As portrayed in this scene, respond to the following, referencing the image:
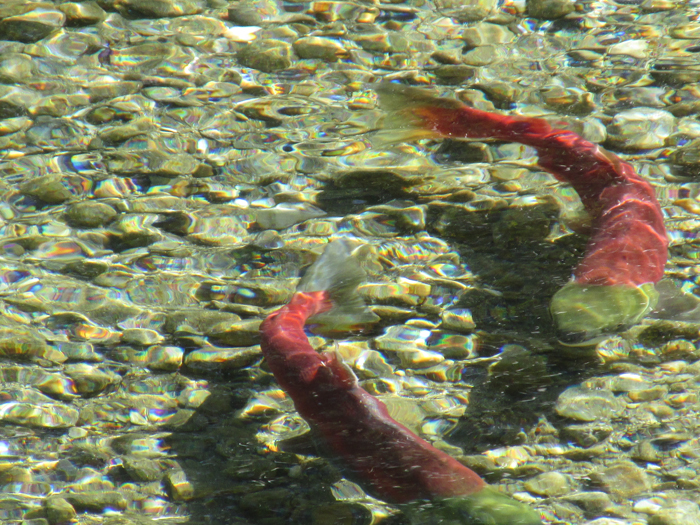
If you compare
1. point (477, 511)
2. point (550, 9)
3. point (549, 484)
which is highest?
point (550, 9)

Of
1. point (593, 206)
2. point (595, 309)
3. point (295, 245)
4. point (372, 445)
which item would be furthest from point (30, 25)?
point (595, 309)

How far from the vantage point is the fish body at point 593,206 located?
3029 millimetres

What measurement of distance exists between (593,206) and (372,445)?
2.04 m

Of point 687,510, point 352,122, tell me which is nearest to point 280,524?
point 687,510

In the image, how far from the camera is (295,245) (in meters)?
3.88

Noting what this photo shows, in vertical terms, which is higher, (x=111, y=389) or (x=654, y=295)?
(x=654, y=295)

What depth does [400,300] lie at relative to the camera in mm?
3555

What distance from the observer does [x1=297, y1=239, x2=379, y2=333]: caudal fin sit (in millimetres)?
3320

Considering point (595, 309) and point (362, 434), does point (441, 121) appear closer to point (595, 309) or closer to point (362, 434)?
point (595, 309)

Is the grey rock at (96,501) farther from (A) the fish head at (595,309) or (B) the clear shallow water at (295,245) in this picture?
(A) the fish head at (595,309)

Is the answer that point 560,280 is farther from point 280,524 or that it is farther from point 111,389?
point 111,389

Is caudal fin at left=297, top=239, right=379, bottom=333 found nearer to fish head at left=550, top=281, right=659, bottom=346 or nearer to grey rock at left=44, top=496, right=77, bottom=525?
fish head at left=550, top=281, right=659, bottom=346

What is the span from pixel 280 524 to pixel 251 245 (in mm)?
1732

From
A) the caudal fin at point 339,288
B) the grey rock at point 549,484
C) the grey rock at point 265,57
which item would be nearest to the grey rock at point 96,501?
the caudal fin at point 339,288
